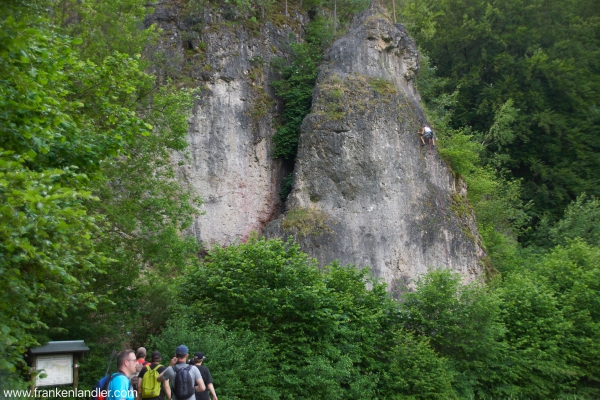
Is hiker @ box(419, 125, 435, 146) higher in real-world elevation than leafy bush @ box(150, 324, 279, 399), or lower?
higher

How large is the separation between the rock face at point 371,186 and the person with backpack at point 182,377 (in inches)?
518

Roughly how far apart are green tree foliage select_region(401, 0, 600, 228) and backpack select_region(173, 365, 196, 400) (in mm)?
30357

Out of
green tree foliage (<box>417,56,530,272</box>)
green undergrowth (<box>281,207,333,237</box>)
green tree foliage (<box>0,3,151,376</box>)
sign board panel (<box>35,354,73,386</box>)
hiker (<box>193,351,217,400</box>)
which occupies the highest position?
green tree foliage (<box>417,56,530,272</box>)

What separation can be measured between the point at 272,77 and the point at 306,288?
50.6 ft

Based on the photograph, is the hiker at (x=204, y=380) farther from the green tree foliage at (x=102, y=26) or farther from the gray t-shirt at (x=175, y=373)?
the green tree foliage at (x=102, y=26)

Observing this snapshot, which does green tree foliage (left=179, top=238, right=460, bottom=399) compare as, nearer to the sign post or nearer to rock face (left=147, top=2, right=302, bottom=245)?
the sign post

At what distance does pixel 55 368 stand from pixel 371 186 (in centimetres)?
1643

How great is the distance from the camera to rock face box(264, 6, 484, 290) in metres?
23.5

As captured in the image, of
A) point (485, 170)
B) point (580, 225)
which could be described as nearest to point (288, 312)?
point (580, 225)

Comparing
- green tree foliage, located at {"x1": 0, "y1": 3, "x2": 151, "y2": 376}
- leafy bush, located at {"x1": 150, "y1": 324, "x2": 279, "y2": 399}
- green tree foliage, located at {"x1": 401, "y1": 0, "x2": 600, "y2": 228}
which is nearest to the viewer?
Result: green tree foliage, located at {"x1": 0, "y1": 3, "x2": 151, "y2": 376}

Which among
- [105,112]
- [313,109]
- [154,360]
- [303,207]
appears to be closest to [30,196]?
[154,360]

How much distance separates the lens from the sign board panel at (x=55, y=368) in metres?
10.2

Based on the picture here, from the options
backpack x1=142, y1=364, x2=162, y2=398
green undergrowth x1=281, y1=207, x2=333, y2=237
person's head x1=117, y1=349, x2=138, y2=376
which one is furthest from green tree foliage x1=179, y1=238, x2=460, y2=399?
person's head x1=117, y1=349, x2=138, y2=376

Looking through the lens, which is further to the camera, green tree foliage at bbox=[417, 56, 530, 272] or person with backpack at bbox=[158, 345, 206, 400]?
green tree foliage at bbox=[417, 56, 530, 272]
